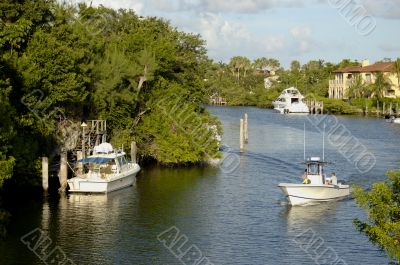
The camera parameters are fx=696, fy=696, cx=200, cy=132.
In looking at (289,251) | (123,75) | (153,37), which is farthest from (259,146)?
(289,251)

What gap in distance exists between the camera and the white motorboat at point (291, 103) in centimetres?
16588

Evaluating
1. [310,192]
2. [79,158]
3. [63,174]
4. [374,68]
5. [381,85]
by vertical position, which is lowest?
[310,192]

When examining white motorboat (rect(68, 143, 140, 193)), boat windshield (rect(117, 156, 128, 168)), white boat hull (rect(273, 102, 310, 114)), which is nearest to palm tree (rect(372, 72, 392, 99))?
white boat hull (rect(273, 102, 310, 114))

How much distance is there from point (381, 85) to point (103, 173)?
11785cm

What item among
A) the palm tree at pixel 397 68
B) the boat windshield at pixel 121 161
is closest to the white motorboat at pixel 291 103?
the palm tree at pixel 397 68

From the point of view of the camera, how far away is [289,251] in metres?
36.3

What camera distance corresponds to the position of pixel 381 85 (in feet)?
519

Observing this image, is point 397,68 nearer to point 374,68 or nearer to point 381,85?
point 381,85

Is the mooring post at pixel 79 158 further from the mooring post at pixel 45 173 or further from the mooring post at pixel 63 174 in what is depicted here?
the mooring post at pixel 45 173

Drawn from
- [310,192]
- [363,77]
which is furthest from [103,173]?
[363,77]

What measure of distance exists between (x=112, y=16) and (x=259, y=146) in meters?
23.1

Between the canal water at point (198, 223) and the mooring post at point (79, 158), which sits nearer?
the canal water at point (198, 223)

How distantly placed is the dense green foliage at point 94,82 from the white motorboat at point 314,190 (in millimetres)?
17200

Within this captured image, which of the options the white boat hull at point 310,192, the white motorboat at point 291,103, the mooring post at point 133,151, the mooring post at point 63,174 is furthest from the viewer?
the white motorboat at point 291,103
